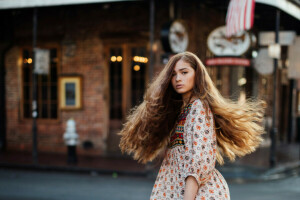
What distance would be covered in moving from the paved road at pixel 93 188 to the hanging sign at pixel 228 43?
11.5 feet

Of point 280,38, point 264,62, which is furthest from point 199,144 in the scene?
point 264,62

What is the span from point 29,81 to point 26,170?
13.4ft

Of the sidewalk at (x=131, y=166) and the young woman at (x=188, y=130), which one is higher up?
the young woman at (x=188, y=130)

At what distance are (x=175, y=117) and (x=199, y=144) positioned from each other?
516 mm

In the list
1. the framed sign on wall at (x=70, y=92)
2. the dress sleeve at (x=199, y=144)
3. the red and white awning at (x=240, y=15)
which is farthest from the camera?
the framed sign on wall at (x=70, y=92)

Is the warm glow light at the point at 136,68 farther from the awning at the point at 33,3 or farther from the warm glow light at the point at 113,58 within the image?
the awning at the point at 33,3

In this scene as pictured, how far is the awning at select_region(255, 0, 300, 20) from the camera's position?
966 cm

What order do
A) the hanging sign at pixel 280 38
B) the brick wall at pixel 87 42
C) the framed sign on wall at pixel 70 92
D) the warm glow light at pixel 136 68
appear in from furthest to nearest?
the framed sign on wall at pixel 70 92 < the warm glow light at pixel 136 68 < the brick wall at pixel 87 42 < the hanging sign at pixel 280 38

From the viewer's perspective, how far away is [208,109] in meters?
2.22

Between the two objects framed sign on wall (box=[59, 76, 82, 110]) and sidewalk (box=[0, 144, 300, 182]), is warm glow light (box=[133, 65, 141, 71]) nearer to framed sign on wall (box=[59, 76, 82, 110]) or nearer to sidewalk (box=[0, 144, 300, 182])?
framed sign on wall (box=[59, 76, 82, 110])

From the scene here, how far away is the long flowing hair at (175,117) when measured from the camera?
91.7 inches

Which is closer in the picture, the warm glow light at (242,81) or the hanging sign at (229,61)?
the hanging sign at (229,61)

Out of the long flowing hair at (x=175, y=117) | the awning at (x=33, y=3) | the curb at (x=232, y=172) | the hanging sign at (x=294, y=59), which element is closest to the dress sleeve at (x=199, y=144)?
the long flowing hair at (x=175, y=117)

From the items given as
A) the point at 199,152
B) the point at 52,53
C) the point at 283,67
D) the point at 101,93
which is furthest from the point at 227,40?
the point at 199,152
